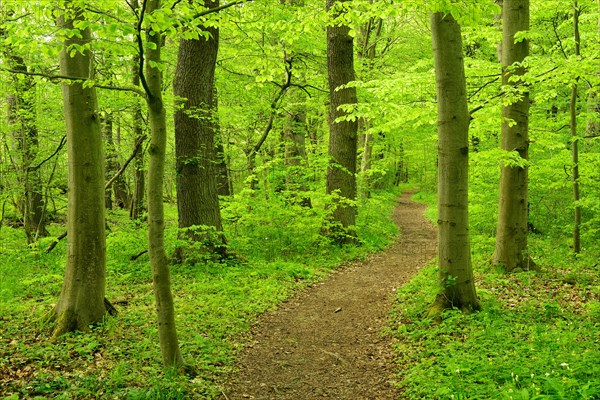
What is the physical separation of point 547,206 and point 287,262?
8788 mm

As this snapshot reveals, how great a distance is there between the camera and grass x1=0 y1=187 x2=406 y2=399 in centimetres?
447

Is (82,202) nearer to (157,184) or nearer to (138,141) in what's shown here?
(157,184)

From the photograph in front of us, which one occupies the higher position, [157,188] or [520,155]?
[520,155]

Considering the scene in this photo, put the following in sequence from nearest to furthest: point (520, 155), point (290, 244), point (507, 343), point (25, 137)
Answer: point (507, 343), point (520, 155), point (25, 137), point (290, 244)

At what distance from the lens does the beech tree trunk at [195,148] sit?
9281 millimetres

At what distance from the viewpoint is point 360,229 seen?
13.5 m

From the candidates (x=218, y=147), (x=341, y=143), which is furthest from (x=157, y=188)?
(x=218, y=147)

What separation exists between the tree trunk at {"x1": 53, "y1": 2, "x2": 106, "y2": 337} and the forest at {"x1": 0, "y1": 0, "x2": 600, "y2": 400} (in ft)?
0.08

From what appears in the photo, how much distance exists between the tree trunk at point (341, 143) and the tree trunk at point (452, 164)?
5.33 m

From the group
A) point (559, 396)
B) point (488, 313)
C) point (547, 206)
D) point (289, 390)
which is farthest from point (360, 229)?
point (559, 396)

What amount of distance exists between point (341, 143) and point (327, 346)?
6.88m

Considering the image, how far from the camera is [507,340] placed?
4988 millimetres

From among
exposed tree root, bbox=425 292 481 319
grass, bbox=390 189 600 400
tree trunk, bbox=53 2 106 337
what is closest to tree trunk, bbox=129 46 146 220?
tree trunk, bbox=53 2 106 337

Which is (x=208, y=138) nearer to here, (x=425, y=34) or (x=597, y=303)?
(x=597, y=303)
